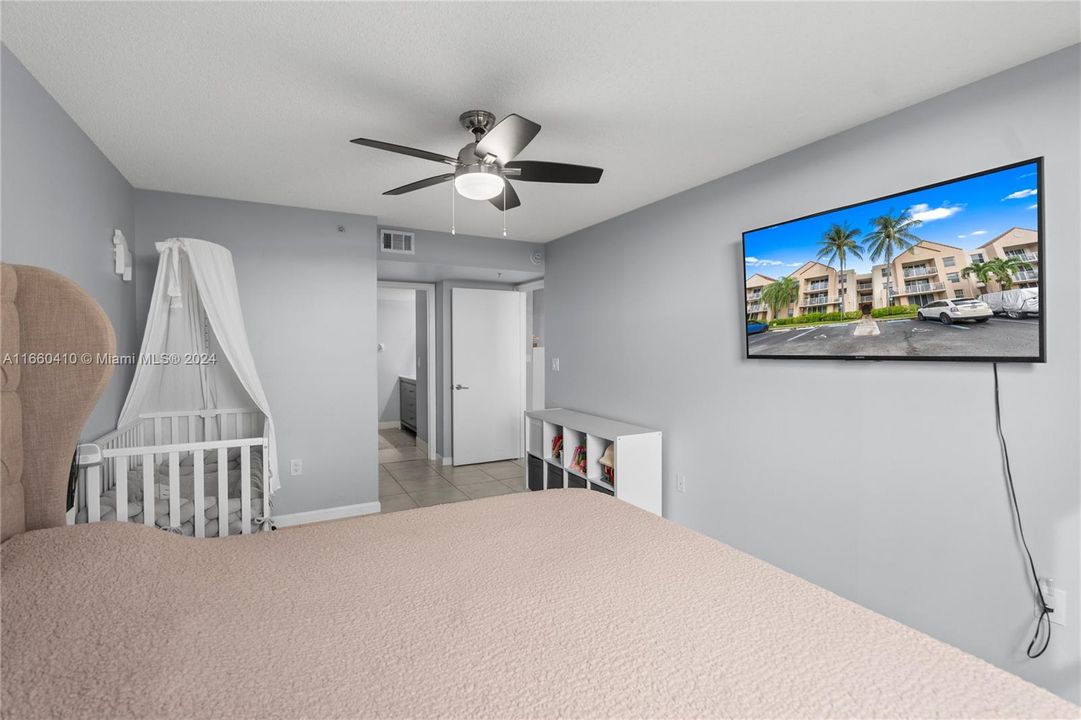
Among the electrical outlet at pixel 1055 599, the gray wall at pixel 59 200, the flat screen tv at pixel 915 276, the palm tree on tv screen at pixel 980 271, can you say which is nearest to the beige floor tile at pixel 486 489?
the gray wall at pixel 59 200

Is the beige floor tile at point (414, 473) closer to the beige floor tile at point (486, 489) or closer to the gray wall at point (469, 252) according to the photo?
the beige floor tile at point (486, 489)

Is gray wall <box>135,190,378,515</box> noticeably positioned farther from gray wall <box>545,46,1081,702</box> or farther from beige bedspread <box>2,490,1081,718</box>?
beige bedspread <box>2,490,1081,718</box>

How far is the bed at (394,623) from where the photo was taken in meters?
0.91

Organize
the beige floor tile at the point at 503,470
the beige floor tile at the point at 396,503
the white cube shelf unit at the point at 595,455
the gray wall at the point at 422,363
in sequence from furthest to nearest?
the gray wall at the point at 422,363, the beige floor tile at the point at 503,470, the beige floor tile at the point at 396,503, the white cube shelf unit at the point at 595,455

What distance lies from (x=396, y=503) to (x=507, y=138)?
353 centimetres

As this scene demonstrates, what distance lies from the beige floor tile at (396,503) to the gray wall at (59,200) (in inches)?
79.4

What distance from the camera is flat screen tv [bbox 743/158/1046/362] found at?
1.93 meters

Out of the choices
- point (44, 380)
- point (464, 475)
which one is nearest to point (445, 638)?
point (44, 380)

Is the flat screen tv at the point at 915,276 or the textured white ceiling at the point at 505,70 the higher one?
the textured white ceiling at the point at 505,70

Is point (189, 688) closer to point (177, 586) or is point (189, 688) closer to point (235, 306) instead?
point (177, 586)

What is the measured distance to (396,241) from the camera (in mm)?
4531

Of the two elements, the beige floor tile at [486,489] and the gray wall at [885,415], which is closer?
the gray wall at [885,415]

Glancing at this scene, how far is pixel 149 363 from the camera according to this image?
9.96 ft

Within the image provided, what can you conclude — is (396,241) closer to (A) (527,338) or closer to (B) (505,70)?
(A) (527,338)
